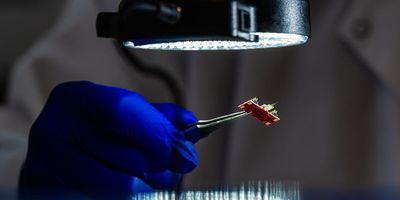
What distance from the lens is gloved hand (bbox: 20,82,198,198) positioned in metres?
0.49

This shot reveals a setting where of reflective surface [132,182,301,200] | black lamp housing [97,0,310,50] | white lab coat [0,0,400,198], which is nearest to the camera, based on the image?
black lamp housing [97,0,310,50]

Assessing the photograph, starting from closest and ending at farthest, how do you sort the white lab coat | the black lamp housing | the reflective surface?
1. the black lamp housing
2. the reflective surface
3. the white lab coat

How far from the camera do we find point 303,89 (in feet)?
3.13

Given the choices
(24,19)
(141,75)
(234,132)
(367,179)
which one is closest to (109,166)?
(141,75)

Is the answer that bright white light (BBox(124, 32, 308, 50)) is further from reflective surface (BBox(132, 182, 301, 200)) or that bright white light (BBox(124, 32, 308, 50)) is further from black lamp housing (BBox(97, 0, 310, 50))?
reflective surface (BBox(132, 182, 301, 200))

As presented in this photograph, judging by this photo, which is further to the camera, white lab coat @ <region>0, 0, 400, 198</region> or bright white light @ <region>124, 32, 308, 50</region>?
white lab coat @ <region>0, 0, 400, 198</region>

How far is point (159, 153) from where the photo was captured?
1.61 feet

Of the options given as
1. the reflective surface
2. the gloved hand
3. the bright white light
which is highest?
the bright white light

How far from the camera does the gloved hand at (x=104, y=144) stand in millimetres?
486

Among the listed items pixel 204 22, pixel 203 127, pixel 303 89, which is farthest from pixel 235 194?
pixel 303 89

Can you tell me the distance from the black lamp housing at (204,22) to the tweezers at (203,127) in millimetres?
57

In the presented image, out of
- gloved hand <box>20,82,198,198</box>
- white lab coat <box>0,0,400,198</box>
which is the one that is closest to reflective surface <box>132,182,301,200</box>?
gloved hand <box>20,82,198,198</box>

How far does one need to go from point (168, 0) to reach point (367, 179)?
613 mm

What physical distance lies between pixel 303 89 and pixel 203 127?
1.69 ft
